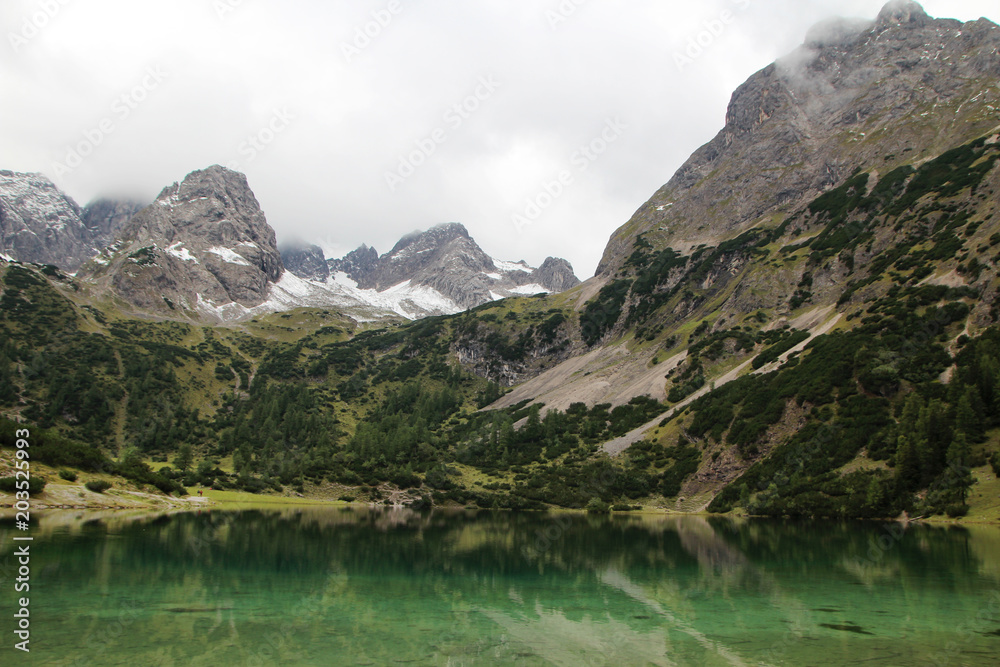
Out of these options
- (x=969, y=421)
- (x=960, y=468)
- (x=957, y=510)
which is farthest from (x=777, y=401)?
(x=957, y=510)

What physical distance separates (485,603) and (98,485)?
2225 inches

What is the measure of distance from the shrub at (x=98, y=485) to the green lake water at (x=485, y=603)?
55.5 feet

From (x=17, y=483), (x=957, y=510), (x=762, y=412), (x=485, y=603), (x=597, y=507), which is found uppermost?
(x=762, y=412)

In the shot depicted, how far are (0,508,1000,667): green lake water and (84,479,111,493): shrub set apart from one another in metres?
16.9

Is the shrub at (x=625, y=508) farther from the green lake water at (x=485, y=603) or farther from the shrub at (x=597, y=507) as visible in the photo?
the green lake water at (x=485, y=603)

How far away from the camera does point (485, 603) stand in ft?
79.9

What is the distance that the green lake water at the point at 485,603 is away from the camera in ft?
54.3

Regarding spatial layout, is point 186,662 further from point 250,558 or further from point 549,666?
point 250,558

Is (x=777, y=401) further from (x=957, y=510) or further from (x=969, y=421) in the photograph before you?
(x=957, y=510)

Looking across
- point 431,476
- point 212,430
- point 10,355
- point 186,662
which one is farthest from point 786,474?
point 10,355

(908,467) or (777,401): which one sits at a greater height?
(777,401)

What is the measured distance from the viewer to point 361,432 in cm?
17475

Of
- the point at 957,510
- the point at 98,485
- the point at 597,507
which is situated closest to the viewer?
the point at 98,485

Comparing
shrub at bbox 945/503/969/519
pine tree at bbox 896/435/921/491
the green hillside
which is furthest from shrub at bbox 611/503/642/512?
shrub at bbox 945/503/969/519
